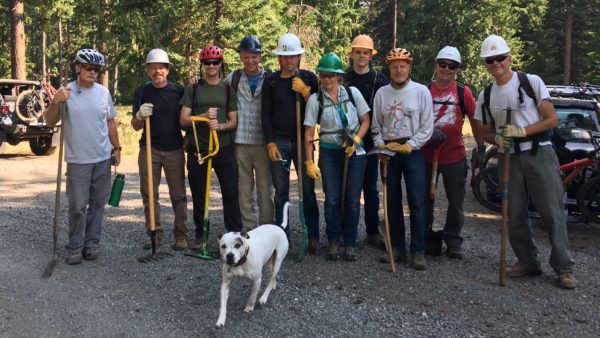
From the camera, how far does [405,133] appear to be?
5645 millimetres

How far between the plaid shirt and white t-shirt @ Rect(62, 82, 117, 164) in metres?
1.53

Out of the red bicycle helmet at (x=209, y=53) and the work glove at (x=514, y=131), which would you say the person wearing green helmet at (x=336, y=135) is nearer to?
the red bicycle helmet at (x=209, y=53)

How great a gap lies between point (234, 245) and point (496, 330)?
89.8 inches

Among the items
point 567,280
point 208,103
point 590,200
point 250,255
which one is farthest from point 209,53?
point 590,200

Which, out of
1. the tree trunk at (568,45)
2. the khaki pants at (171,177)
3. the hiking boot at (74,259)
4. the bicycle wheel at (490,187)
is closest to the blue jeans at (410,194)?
the khaki pants at (171,177)

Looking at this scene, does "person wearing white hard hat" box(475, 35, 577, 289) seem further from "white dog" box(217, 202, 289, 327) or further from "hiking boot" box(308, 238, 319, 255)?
"white dog" box(217, 202, 289, 327)

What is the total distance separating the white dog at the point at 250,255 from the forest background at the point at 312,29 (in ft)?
47.3

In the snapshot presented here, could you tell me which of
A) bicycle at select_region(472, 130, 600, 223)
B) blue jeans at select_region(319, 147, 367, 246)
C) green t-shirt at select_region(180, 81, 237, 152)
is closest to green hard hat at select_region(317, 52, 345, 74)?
blue jeans at select_region(319, 147, 367, 246)

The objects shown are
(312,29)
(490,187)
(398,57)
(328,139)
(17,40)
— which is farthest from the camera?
(312,29)

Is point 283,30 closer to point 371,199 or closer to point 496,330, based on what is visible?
point 371,199

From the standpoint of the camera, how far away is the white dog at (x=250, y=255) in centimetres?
430

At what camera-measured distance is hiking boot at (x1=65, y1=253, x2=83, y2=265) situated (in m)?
5.90

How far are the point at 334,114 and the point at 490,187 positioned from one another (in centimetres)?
421

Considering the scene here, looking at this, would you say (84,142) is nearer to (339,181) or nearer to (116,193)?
(116,193)
